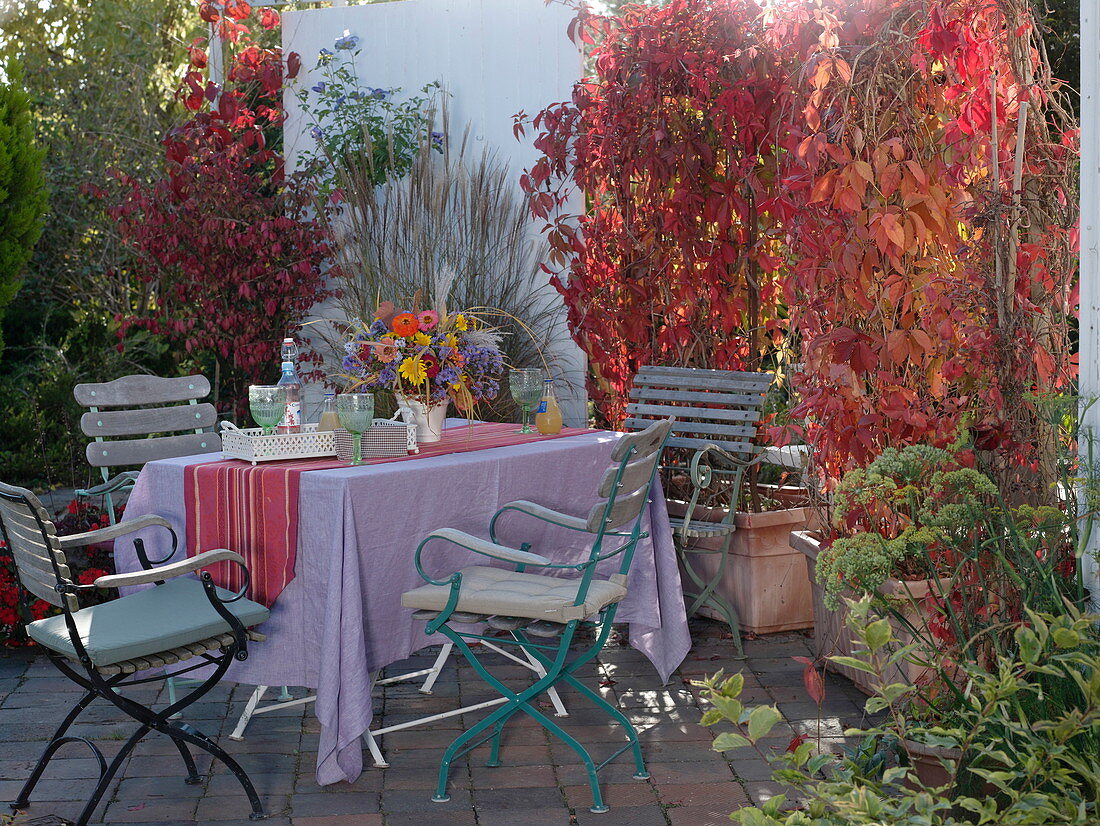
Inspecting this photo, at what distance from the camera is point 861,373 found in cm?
360

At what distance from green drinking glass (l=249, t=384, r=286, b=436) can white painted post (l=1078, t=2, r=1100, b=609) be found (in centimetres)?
226

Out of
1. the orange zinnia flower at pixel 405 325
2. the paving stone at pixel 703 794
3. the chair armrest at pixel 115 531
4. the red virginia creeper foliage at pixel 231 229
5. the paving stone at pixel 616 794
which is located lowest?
the paving stone at pixel 616 794

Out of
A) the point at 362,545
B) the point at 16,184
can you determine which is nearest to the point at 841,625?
the point at 362,545

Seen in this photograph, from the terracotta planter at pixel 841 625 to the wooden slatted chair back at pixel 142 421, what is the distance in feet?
7.33

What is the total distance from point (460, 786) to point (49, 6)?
9.11m

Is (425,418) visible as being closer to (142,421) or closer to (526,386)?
(526,386)

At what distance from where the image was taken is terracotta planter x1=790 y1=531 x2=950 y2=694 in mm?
3568

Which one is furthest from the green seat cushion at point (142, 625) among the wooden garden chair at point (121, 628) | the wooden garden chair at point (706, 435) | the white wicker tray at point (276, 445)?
the wooden garden chair at point (706, 435)

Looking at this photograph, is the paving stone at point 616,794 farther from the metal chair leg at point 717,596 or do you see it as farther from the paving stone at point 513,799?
the metal chair leg at point 717,596

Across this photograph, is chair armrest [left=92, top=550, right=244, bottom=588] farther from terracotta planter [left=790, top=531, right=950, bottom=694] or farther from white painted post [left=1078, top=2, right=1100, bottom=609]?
white painted post [left=1078, top=2, right=1100, bottom=609]

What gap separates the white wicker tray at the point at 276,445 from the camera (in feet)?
11.8

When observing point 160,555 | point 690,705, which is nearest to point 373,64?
point 160,555

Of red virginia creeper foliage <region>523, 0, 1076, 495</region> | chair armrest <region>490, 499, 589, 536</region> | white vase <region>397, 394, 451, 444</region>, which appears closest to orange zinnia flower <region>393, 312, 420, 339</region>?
white vase <region>397, 394, 451, 444</region>

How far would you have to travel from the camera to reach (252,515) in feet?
11.2
